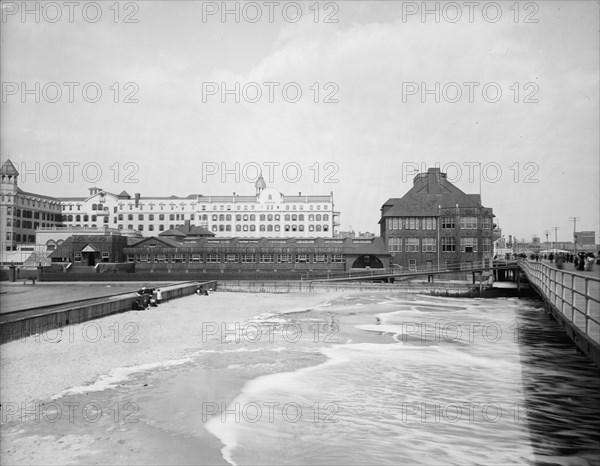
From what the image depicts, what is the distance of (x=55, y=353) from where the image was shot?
19.2 metres

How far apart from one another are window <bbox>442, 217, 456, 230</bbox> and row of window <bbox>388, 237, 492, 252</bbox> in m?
1.78

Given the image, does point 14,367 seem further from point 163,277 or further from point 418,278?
point 418,278

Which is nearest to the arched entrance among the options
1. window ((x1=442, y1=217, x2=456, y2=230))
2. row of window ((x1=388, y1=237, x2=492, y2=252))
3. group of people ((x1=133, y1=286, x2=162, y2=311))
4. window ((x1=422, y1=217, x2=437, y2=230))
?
row of window ((x1=388, y1=237, x2=492, y2=252))

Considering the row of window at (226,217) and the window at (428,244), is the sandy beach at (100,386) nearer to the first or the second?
the window at (428,244)

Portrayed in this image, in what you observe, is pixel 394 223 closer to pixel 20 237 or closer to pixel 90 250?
pixel 90 250

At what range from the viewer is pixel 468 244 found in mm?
67938

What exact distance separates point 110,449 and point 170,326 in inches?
688

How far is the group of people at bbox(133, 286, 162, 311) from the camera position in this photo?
3347cm

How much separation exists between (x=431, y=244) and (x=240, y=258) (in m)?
28.2

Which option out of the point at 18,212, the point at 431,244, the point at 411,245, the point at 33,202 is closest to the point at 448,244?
the point at 431,244

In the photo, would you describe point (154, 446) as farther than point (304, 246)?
No

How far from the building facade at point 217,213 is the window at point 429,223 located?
144 feet

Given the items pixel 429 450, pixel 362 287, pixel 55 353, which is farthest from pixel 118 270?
pixel 429 450

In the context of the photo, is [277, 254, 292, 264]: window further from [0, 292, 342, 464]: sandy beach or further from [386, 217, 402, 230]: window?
[0, 292, 342, 464]: sandy beach
